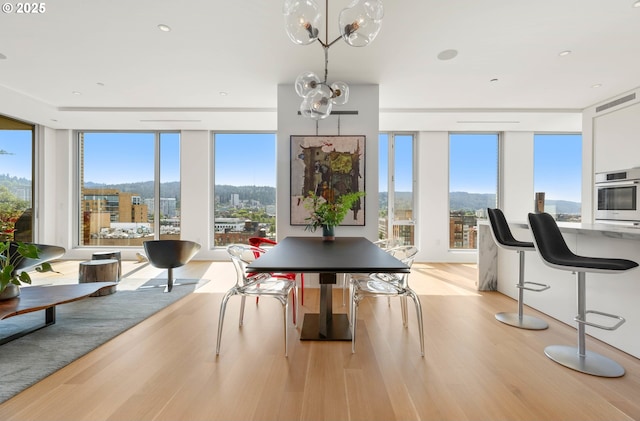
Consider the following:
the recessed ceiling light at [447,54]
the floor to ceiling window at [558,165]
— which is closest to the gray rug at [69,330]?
the recessed ceiling light at [447,54]

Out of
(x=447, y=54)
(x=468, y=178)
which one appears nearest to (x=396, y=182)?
(x=468, y=178)

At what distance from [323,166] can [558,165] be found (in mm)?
5534

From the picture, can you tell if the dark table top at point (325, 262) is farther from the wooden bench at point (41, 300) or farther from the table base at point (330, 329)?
the wooden bench at point (41, 300)

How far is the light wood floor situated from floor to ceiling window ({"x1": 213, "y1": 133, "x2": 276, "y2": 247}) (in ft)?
11.6

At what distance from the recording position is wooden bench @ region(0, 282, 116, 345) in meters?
2.19

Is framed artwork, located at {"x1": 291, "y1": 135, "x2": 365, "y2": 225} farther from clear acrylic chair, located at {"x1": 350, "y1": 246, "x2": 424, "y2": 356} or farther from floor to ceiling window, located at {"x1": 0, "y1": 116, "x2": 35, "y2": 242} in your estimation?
floor to ceiling window, located at {"x1": 0, "y1": 116, "x2": 35, "y2": 242}

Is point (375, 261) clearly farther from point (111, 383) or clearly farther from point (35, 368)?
point (35, 368)

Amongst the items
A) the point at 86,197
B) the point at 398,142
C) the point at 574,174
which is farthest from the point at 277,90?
the point at 574,174

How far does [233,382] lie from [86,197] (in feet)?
21.6

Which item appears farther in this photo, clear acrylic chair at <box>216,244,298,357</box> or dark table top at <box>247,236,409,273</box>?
clear acrylic chair at <box>216,244,298,357</box>

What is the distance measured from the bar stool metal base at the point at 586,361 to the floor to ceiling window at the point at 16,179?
791cm

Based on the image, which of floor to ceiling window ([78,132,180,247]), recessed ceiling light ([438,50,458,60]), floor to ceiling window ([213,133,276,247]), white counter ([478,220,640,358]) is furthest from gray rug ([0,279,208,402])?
recessed ceiling light ([438,50,458,60])

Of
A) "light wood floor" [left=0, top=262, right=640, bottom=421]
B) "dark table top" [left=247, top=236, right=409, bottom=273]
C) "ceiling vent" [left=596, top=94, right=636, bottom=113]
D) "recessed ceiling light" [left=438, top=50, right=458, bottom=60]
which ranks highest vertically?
"recessed ceiling light" [left=438, top=50, right=458, bottom=60]

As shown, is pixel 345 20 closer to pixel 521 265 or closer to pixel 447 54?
pixel 447 54
